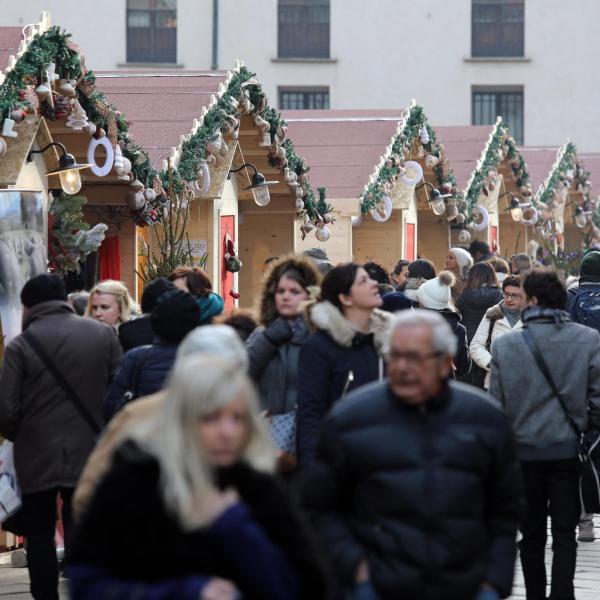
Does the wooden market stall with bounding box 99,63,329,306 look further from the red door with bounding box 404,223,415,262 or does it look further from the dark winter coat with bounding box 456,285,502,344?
the red door with bounding box 404,223,415,262

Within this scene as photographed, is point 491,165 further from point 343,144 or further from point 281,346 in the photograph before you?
point 281,346

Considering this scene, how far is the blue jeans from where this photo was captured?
Answer: 482cm

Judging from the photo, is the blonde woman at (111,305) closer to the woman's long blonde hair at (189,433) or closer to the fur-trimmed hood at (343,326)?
the fur-trimmed hood at (343,326)

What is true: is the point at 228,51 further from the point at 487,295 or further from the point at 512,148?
the point at 487,295

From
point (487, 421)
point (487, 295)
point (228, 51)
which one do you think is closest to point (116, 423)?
point (487, 421)

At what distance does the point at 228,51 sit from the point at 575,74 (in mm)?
8997

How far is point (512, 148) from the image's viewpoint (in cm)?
2538

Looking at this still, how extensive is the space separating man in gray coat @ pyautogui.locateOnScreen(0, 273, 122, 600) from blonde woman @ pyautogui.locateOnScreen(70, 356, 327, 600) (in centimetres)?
385

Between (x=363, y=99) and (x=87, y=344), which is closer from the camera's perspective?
(x=87, y=344)

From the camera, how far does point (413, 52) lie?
44.2 metres

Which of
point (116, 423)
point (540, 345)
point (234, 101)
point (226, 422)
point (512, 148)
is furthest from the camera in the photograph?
point (512, 148)

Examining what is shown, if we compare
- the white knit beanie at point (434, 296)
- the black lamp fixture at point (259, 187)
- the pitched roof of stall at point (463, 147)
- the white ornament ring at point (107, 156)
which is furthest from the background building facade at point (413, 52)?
the white knit beanie at point (434, 296)

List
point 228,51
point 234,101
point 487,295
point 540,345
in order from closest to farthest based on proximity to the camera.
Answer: point 540,345
point 487,295
point 234,101
point 228,51

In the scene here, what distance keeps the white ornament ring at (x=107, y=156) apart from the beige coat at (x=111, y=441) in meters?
7.19
